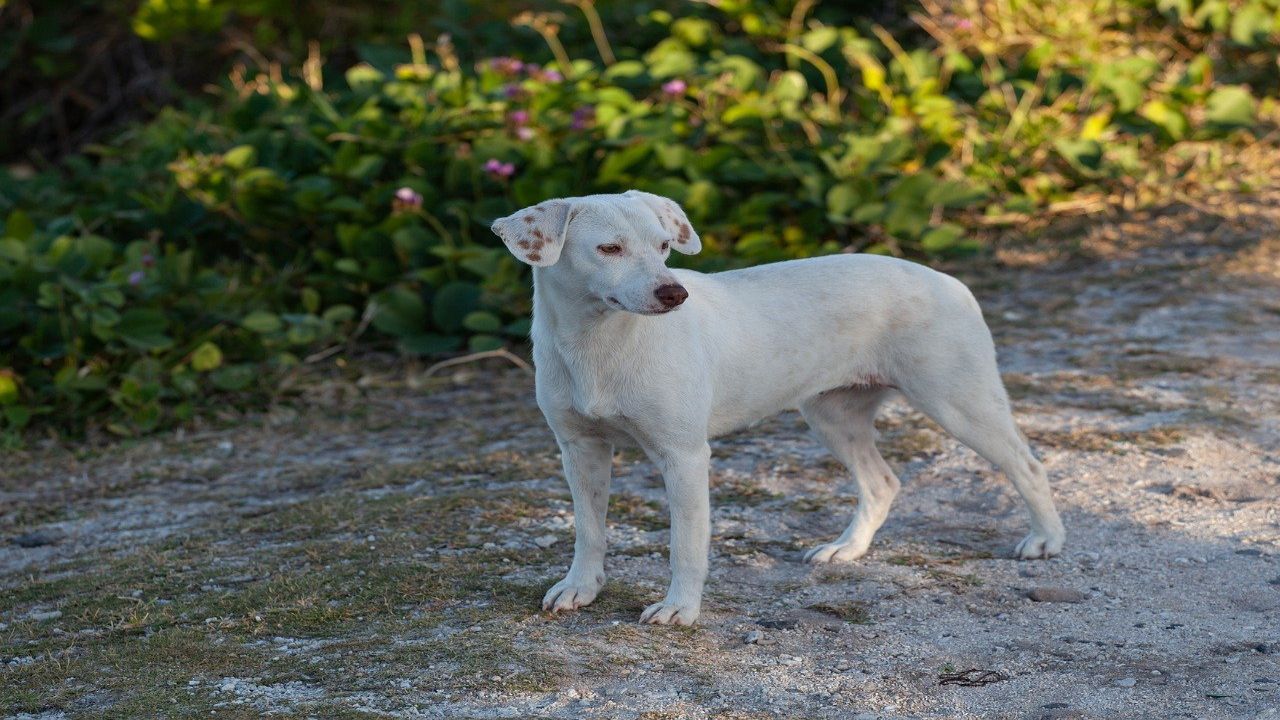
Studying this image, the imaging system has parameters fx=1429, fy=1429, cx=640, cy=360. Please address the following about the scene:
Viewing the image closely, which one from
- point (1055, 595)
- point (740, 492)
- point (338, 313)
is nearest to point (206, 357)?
point (338, 313)

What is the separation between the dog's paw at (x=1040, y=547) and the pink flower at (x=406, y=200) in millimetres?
3680

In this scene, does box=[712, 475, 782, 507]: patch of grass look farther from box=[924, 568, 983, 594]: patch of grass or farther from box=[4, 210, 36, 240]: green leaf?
box=[4, 210, 36, 240]: green leaf

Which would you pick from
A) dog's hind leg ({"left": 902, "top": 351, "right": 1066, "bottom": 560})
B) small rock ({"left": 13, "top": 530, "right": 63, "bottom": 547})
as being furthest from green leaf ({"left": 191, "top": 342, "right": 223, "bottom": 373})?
dog's hind leg ({"left": 902, "top": 351, "right": 1066, "bottom": 560})

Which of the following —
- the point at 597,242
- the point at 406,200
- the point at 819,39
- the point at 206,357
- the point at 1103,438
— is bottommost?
the point at 1103,438

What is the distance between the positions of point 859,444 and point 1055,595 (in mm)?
771

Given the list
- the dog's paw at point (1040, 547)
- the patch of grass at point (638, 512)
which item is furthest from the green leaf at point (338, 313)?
the dog's paw at point (1040, 547)

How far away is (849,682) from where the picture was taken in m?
3.42

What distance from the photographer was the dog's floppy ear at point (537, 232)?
3479 mm

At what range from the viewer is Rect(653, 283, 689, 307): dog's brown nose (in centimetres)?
333

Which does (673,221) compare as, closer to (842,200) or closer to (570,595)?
(570,595)

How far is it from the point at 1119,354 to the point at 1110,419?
0.88 meters

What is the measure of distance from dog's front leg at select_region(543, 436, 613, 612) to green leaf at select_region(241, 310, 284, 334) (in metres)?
2.86

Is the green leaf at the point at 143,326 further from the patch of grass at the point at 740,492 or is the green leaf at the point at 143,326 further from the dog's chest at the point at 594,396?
the dog's chest at the point at 594,396

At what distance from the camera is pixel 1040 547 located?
14.0ft
